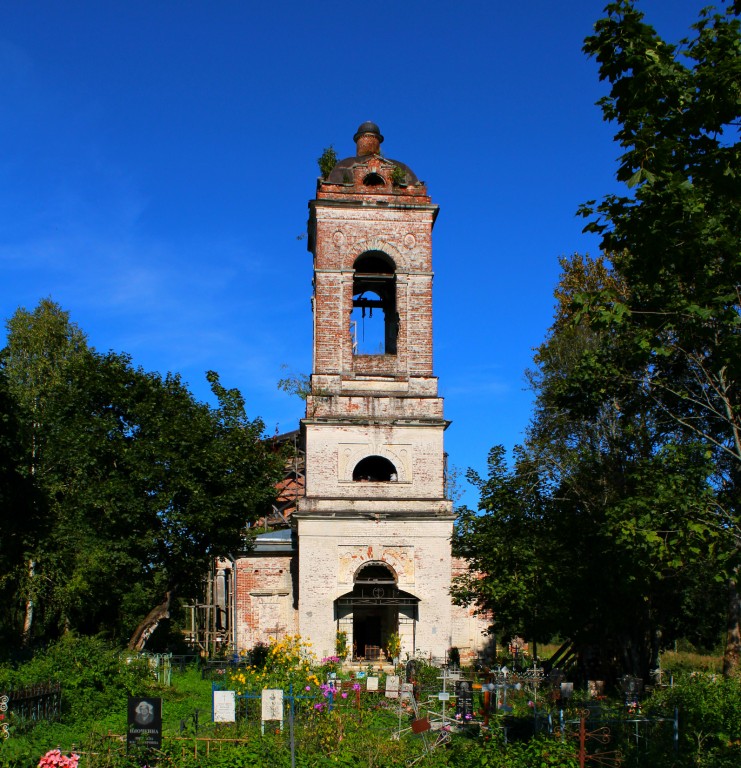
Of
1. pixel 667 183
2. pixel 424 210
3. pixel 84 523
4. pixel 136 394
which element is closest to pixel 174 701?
pixel 84 523

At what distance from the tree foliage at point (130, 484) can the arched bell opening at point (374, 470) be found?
2.71 meters

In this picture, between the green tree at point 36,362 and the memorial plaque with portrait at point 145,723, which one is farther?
the green tree at point 36,362

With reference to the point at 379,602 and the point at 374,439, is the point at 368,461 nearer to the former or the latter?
the point at 374,439

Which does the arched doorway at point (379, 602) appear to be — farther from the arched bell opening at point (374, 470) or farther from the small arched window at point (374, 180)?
the small arched window at point (374, 180)

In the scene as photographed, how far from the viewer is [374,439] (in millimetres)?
25562

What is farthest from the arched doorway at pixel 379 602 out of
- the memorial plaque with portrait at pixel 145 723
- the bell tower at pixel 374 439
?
the memorial plaque with portrait at pixel 145 723

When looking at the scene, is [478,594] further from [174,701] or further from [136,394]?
[136,394]

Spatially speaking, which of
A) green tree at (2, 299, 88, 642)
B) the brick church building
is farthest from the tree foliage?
the brick church building

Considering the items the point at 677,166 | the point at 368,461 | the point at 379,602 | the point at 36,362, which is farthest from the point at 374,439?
the point at 677,166

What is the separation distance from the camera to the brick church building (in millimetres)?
24828

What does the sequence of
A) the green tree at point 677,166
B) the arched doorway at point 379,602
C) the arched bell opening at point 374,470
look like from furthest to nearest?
1. the arched bell opening at point 374,470
2. the arched doorway at point 379,602
3. the green tree at point 677,166

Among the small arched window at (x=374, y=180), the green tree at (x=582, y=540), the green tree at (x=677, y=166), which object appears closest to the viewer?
the green tree at (x=677, y=166)

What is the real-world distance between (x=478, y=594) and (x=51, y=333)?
18743 mm

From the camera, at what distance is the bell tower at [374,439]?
81.3 ft
